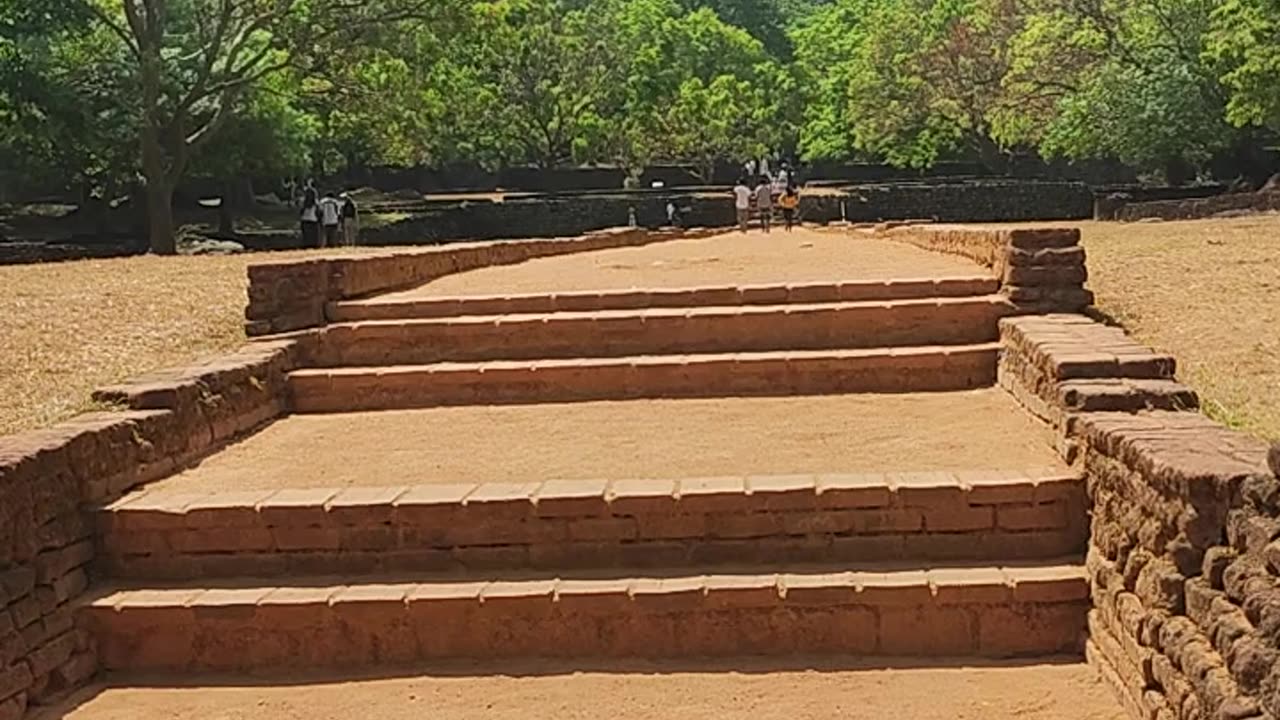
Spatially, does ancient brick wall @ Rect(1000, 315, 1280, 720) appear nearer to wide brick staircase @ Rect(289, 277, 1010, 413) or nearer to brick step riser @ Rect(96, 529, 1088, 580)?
brick step riser @ Rect(96, 529, 1088, 580)

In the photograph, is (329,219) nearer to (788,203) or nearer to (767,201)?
(767,201)

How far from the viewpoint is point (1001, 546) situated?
529cm

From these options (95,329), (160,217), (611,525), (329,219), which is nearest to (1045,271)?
(611,525)

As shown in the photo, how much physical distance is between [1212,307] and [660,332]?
3264mm

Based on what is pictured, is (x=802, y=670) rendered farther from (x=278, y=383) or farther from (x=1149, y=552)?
(x=278, y=383)

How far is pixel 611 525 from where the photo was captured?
5.43m

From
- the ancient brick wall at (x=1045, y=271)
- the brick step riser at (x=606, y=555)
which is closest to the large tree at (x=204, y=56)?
the ancient brick wall at (x=1045, y=271)

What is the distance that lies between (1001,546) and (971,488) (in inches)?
9.5

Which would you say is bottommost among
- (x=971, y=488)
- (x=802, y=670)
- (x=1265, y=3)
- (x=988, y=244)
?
(x=802, y=670)

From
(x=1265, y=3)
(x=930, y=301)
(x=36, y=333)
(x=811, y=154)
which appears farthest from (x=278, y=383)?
(x=811, y=154)

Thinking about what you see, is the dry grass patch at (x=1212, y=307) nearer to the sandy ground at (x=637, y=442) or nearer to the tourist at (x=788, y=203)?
the sandy ground at (x=637, y=442)

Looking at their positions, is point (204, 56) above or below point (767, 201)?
above

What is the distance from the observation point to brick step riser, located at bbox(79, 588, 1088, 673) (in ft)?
16.4

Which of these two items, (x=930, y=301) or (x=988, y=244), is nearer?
(x=930, y=301)
